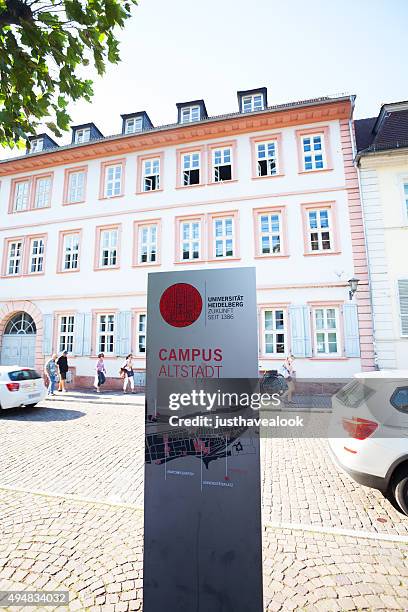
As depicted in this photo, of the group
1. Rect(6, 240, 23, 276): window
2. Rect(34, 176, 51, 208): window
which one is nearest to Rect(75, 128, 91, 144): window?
Rect(34, 176, 51, 208): window

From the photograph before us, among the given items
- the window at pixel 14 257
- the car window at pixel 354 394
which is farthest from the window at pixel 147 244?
the car window at pixel 354 394

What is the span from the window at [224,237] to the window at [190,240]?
78 centimetres

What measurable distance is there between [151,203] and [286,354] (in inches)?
359

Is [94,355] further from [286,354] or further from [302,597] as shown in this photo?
[302,597]

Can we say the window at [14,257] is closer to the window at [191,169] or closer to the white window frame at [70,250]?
the white window frame at [70,250]

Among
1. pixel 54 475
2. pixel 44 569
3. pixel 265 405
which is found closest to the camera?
pixel 44 569

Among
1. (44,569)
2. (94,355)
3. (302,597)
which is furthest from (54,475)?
→ (94,355)

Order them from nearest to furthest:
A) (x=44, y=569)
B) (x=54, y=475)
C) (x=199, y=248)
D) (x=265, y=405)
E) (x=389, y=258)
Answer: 1. (x=44, y=569)
2. (x=54, y=475)
3. (x=265, y=405)
4. (x=389, y=258)
5. (x=199, y=248)

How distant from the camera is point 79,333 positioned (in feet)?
50.2

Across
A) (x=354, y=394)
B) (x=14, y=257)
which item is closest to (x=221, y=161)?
(x=14, y=257)

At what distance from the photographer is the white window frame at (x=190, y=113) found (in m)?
16.6

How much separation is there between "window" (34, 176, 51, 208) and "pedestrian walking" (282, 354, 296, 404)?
46.9 ft

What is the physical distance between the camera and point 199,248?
14.7 m

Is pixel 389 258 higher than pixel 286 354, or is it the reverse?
pixel 389 258
